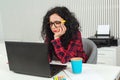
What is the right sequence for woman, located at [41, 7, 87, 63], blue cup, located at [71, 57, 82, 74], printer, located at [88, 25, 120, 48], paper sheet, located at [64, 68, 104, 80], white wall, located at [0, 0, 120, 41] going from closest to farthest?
1. paper sheet, located at [64, 68, 104, 80]
2. blue cup, located at [71, 57, 82, 74]
3. woman, located at [41, 7, 87, 63]
4. printer, located at [88, 25, 120, 48]
5. white wall, located at [0, 0, 120, 41]

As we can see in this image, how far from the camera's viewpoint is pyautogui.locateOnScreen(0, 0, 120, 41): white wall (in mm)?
3973

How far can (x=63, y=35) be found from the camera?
214cm

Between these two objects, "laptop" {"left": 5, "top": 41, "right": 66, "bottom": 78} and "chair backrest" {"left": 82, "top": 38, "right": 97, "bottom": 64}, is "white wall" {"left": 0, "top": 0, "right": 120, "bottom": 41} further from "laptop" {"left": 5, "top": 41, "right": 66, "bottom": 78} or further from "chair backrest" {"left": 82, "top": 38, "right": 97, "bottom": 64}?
"laptop" {"left": 5, "top": 41, "right": 66, "bottom": 78}

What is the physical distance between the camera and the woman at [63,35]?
2.03 meters

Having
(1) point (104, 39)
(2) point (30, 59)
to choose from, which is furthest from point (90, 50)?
(1) point (104, 39)

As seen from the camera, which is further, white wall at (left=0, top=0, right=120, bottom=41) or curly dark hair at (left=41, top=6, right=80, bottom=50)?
white wall at (left=0, top=0, right=120, bottom=41)

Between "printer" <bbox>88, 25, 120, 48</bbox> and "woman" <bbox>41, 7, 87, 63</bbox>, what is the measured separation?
148 cm

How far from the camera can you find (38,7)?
4449 millimetres

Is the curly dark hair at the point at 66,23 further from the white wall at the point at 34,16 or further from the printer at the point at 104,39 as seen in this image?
the white wall at the point at 34,16

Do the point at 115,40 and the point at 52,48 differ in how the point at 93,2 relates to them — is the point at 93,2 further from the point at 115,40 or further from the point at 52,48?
the point at 52,48

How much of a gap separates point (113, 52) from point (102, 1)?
973 mm

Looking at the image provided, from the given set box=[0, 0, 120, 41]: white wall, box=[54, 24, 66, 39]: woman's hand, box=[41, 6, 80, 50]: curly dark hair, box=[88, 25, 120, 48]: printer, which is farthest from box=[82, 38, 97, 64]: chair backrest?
box=[0, 0, 120, 41]: white wall

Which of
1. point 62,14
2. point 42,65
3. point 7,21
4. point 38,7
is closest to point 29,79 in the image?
point 42,65

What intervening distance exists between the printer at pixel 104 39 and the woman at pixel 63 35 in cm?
148
